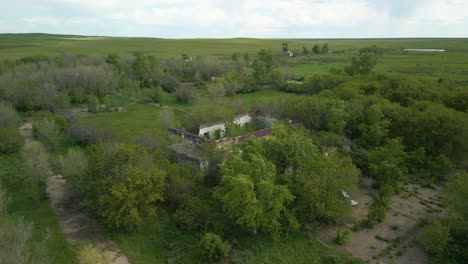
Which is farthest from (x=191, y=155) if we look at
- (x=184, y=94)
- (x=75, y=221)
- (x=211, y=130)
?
(x=184, y=94)

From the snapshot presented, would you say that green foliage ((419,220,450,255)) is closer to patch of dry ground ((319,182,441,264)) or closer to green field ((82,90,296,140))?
patch of dry ground ((319,182,441,264))

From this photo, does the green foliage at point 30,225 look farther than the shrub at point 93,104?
No

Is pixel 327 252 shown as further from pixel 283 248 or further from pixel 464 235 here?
pixel 464 235

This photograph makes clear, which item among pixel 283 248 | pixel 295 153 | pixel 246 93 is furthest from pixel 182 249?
pixel 246 93

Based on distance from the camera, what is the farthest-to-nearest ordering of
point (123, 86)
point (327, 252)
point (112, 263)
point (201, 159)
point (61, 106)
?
point (123, 86)
point (61, 106)
point (201, 159)
point (327, 252)
point (112, 263)

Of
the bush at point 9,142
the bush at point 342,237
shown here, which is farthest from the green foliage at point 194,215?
the bush at point 9,142

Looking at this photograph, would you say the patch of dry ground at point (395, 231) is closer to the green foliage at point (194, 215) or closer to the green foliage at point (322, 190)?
the green foliage at point (322, 190)

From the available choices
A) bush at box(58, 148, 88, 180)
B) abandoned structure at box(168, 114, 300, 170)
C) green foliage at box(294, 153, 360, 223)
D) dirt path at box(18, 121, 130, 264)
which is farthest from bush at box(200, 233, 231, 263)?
bush at box(58, 148, 88, 180)
